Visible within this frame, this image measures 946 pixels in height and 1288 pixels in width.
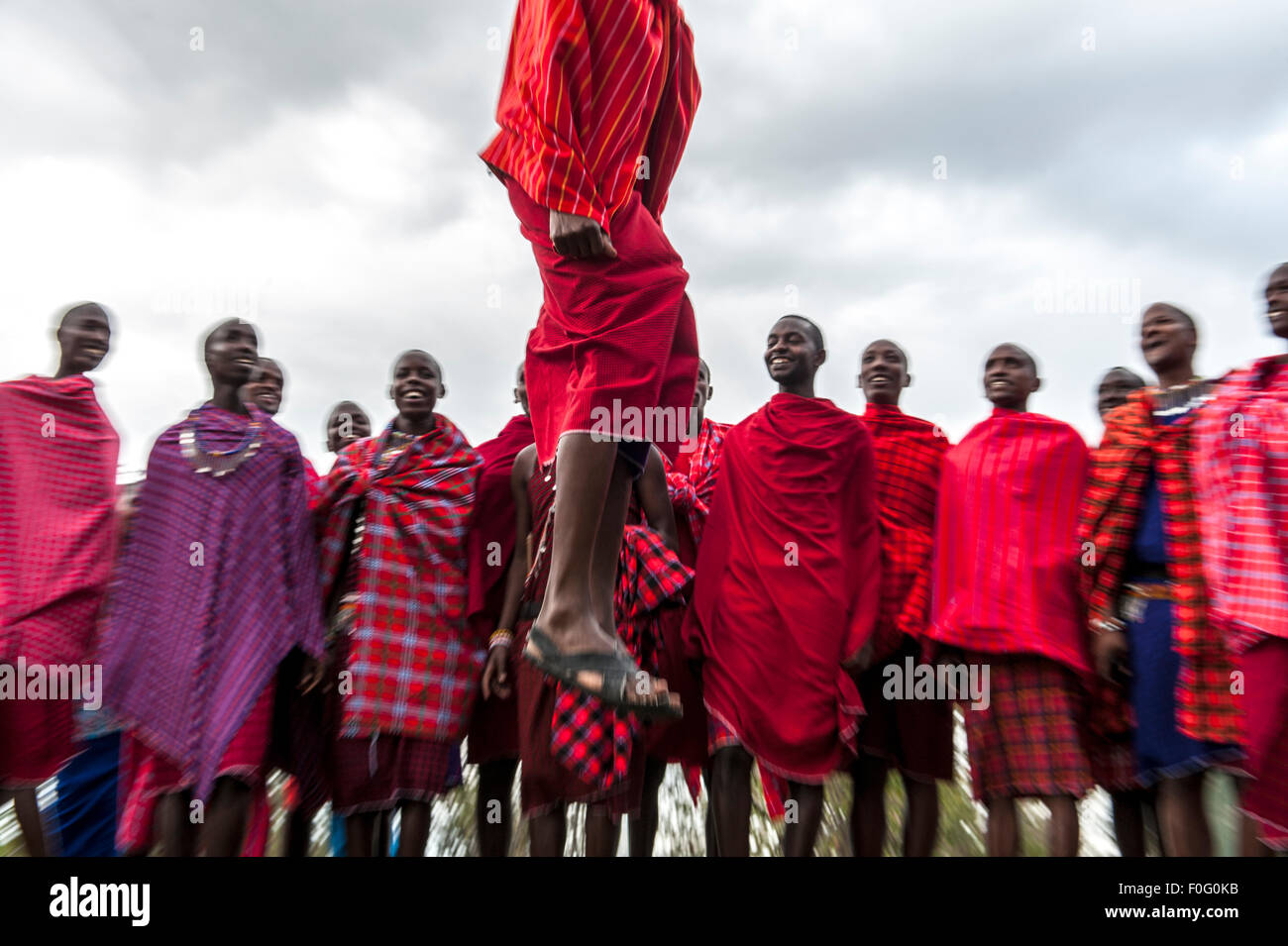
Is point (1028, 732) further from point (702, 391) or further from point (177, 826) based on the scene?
point (177, 826)

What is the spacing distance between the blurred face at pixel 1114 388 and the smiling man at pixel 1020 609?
97cm

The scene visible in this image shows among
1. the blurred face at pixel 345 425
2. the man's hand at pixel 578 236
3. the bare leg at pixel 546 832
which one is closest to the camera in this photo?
the man's hand at pixel 578 236

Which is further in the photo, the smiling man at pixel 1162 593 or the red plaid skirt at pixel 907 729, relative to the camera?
the red plaid skirt at pixel 907 729

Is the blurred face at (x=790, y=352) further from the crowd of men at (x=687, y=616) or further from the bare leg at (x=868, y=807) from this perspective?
the bare leg at (x=868, y=807)

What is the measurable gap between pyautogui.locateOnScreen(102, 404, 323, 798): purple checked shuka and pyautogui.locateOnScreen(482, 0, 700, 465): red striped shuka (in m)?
1.77

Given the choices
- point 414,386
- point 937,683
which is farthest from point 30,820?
point 937,683

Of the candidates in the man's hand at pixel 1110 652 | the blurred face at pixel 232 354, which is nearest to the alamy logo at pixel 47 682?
the blurred face at pixel 232 354

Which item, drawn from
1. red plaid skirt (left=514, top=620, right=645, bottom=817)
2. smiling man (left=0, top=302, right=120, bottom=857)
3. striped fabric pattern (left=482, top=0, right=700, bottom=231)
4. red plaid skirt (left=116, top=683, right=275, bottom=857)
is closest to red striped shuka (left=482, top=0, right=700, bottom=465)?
striped fabric pattern (left=482, top=0, right=700, bottom=231)

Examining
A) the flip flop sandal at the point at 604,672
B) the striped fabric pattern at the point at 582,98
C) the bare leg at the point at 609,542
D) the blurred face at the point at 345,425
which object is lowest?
the flip flop sandal at the point at 604,672

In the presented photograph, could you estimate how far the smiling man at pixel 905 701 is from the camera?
389 cm

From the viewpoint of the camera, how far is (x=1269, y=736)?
9.76ft
